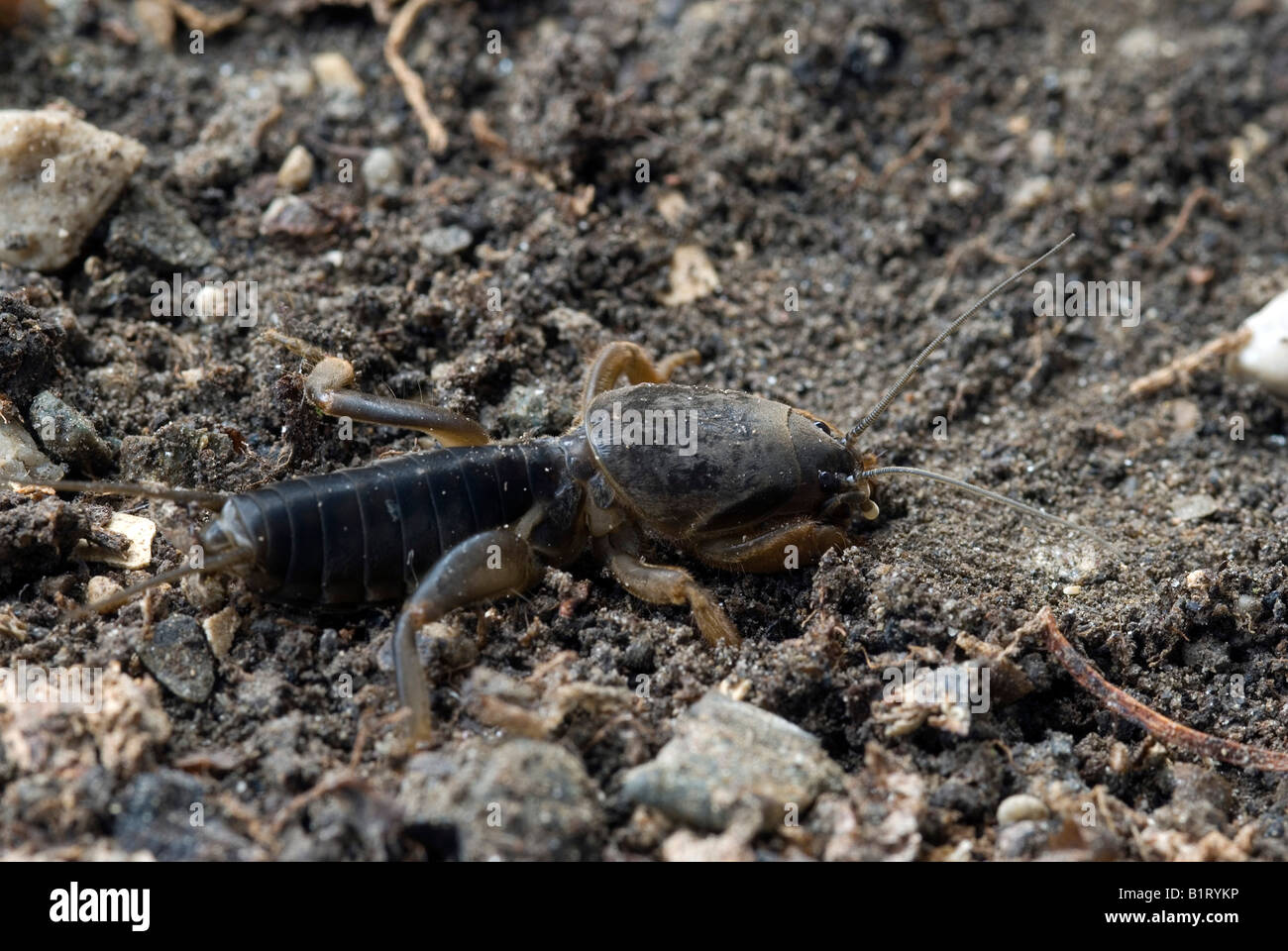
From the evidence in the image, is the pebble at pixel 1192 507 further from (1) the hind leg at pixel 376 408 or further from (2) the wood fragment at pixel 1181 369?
(1) the hind leg at pixel 376 408

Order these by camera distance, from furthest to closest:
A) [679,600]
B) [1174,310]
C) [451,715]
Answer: [1174,310] → [679,600] → [451,715]

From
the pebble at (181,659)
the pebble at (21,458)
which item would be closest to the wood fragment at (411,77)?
the pebble at (21,458)

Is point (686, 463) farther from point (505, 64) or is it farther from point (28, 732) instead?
point (505, 64)

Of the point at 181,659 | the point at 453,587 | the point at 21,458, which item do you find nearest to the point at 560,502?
the point at 453,587

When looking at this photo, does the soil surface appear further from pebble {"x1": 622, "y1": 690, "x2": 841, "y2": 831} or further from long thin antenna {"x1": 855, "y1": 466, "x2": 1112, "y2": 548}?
long thin antenna {"x1": 855, "y1": 466, "x2": 1112, "y2": 548}

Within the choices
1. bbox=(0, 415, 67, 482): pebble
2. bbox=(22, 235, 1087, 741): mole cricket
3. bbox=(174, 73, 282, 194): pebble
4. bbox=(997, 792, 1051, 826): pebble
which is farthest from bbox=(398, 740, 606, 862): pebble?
bbox=(174, 73, 282, 194): pebble

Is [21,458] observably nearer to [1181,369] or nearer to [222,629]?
[222,629]
